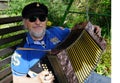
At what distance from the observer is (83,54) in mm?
1950

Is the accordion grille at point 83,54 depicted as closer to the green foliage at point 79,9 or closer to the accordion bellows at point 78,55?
the accordion bellows at point 78,55

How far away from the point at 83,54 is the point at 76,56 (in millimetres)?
101

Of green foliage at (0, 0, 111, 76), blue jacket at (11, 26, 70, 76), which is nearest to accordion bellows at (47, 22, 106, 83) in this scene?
blue jacket at (11, 26, 70, 76)

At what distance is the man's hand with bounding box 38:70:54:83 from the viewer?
1713 millimetres

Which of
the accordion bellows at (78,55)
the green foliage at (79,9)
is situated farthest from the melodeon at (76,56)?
the green foliage at (79,9)

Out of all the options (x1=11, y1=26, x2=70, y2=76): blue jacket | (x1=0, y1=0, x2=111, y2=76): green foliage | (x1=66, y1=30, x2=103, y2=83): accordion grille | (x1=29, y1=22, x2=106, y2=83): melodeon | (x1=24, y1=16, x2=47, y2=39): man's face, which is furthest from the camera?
(x1=0, y1=0, x2=111, y2=76): green foliage

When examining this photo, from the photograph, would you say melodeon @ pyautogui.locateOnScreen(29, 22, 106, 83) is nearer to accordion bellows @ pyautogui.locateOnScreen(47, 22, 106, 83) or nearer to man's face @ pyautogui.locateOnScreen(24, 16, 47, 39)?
accordion bellows @ pyautogui.locateOnScreen(47, 22, 106, 83)

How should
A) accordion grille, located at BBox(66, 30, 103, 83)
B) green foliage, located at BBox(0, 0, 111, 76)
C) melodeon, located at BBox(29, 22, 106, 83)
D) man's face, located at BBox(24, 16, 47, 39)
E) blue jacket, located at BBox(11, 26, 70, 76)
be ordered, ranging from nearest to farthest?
melodeon, located at BBox(29, 22, 106, 83)
accordion grille, located at BBox(66, 30, 103, 83)
blue jacket, located at BBox(11, 26, 70, 76)
man's face, located at BBox(24, 16, 47, 39)
green foliage, located at BBox(0, 0, 111, 76)

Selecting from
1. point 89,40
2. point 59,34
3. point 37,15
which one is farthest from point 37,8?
point 89,40

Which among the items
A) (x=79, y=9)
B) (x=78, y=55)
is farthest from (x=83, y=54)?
(x=79, y=9)

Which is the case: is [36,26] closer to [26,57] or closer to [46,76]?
[26,57]

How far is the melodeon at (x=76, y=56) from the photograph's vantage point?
164cm

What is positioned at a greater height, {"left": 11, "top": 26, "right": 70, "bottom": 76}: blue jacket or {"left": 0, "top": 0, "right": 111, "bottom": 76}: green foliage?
{"left": 11, "top": 26, "right": 70, "bottom": 76}: blue jacket

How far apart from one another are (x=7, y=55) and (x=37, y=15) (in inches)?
27.9
